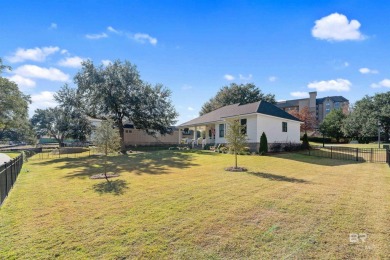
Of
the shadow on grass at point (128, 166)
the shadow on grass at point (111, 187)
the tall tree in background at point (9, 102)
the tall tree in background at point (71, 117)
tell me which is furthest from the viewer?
the tall tree in background at point (71, 117)

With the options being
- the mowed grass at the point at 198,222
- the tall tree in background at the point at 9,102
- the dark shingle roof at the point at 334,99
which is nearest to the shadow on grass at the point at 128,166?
the mowed grass at the point at 198,222

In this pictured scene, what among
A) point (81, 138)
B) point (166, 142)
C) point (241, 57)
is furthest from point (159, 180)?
point (166, 142)

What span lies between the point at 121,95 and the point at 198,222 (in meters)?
23.7

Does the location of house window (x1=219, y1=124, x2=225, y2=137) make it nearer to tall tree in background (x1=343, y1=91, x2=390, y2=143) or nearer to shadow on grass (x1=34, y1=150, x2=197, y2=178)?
shadow on grass (x1=34, y1=150, x2=197, y2=178)

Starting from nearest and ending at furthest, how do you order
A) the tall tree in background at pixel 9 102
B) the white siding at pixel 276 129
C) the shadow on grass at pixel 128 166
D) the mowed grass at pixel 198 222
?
the mowed grass at pixel 198 222 < the shadow on grass at pixel 128 166 < the white siding at pixel 276 129 < the tall tree in background at pixel 9 102

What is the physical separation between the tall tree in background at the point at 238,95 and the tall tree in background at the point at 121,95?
16.4 m

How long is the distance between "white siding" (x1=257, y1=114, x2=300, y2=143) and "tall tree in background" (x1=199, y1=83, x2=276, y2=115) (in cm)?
1764

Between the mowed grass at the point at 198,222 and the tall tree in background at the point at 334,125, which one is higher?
the tall tree in background at the point at 334,125

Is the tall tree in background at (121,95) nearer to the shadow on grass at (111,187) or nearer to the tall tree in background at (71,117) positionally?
the tall tree in background at (71,117)

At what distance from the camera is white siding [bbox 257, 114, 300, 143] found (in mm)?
21984

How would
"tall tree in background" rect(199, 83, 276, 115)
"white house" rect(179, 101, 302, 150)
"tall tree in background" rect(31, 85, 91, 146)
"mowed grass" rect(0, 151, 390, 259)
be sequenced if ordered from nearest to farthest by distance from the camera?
"mowed grass" rect(0, 151, 390, 259)
"white house" rect(179, 101, 302, 150)
"tall tree in background" rect(31, 85, 91, 146)
"tall tree in background" rect(199, 83, 276, 115)

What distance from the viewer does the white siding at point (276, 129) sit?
72.1ft

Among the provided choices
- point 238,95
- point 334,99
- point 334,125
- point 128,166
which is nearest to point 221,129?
point 128,166

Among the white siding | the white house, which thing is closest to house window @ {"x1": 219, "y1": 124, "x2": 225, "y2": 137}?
the white house
